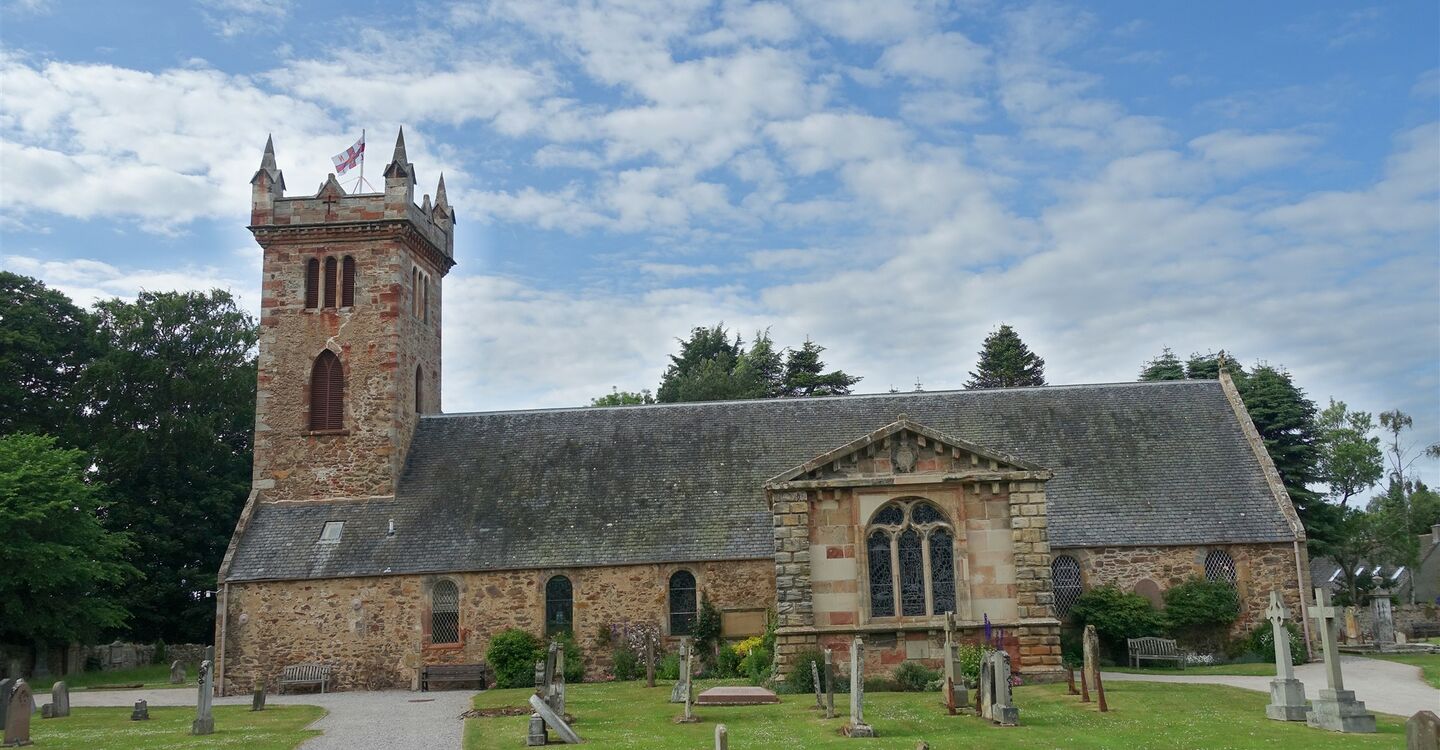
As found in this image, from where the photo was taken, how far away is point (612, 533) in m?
33.7

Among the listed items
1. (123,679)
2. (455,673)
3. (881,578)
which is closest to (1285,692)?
(881,578)

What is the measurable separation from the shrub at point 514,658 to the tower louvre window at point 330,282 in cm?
1327

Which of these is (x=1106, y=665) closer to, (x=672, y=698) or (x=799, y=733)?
(x=672, y=698)

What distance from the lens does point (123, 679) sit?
135 ft

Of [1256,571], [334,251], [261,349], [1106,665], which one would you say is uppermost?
[334,251]

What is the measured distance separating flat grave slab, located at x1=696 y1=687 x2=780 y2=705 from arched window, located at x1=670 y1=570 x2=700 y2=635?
8.69m

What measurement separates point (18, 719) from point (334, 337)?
63.4ft

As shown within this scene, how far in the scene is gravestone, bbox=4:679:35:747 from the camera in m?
19.7

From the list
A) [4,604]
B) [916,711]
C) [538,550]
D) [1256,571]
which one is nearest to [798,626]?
[916,711]

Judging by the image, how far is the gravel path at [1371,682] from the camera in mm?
20875

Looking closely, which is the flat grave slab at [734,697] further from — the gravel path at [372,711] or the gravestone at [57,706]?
the gravestone at [57,706]

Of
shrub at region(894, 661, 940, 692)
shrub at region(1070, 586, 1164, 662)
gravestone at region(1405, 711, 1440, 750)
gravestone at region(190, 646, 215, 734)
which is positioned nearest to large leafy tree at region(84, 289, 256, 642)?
gravestone at region(190, 646, 215, 734)

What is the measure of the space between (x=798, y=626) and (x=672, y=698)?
3506 mm

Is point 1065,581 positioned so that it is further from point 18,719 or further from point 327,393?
point 18,719
